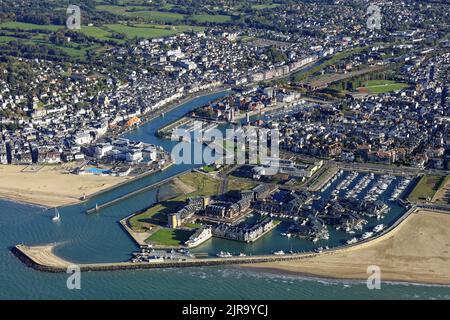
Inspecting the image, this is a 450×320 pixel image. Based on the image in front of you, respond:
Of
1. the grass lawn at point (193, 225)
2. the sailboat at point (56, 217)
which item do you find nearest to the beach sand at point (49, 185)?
the sailboat at point (56, 217)

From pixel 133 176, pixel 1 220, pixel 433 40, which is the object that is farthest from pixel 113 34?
pixel 1 220

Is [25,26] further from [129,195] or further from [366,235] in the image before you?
[366,235]

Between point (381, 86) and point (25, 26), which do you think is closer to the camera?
point (381, 86)

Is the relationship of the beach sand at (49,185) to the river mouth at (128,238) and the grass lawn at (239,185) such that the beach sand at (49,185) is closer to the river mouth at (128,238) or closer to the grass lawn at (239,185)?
the river mouth at (128,238)

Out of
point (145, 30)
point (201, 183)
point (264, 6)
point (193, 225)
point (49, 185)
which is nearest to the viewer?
point (193, 225)

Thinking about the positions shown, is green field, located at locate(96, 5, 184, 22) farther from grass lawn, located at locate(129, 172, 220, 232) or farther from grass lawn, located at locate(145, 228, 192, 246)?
grass lawn, located at locate(145, 228, 192, 246)

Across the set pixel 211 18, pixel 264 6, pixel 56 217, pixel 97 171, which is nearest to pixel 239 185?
pixel 97 171

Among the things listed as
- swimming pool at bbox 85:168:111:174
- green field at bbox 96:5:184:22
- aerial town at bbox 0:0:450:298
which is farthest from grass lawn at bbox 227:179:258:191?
green field at bbox 96:5:184:22
